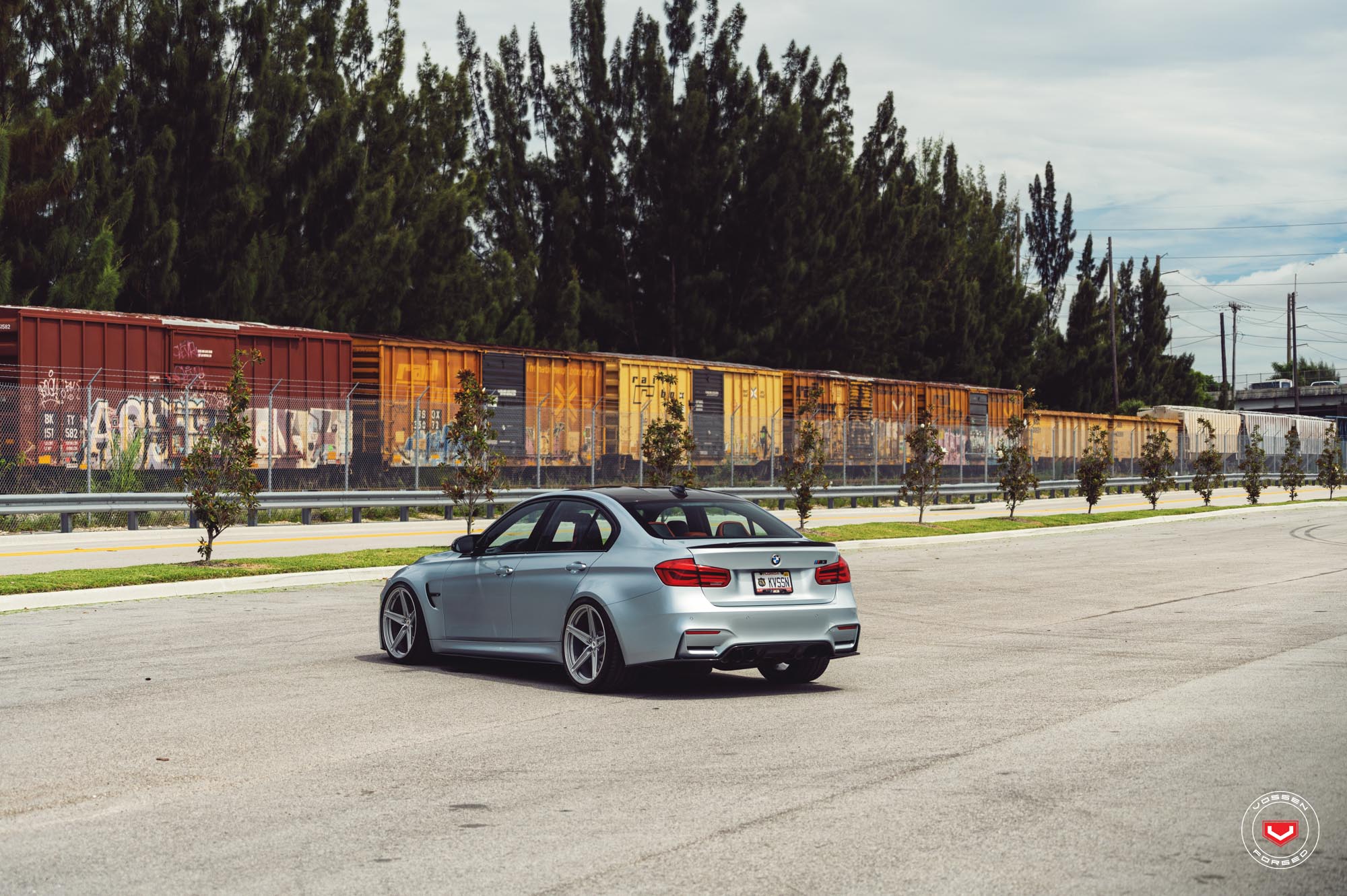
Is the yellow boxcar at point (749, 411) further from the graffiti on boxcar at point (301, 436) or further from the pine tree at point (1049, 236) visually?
the pine tree at point (1049, 236)

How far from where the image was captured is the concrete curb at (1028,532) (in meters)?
27.7

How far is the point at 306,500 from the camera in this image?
2945 centimetres

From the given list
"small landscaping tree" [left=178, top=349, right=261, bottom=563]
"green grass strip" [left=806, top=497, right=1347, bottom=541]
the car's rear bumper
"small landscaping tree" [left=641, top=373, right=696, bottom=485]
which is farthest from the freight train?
the car's rear bumper

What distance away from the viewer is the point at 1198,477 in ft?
169

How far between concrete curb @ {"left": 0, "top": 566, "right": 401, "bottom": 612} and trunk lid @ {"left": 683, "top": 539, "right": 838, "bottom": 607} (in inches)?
→ 348

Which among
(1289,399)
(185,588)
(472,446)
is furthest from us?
(1289,399)

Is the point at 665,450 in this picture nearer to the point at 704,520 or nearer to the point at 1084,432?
the point at 704,520

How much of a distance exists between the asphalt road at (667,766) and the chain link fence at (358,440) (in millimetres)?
14444

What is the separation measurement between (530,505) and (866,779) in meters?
4.53

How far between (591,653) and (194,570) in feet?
32.9

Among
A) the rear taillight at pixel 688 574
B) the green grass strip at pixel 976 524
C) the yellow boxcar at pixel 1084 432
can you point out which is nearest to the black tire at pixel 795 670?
the rear taillight at pixel 688 574

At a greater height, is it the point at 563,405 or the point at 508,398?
the point at 508,398

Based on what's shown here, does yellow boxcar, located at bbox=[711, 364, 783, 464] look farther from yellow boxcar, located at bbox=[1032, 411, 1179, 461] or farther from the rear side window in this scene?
the rear side window

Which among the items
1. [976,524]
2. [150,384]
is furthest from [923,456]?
[150,384]
